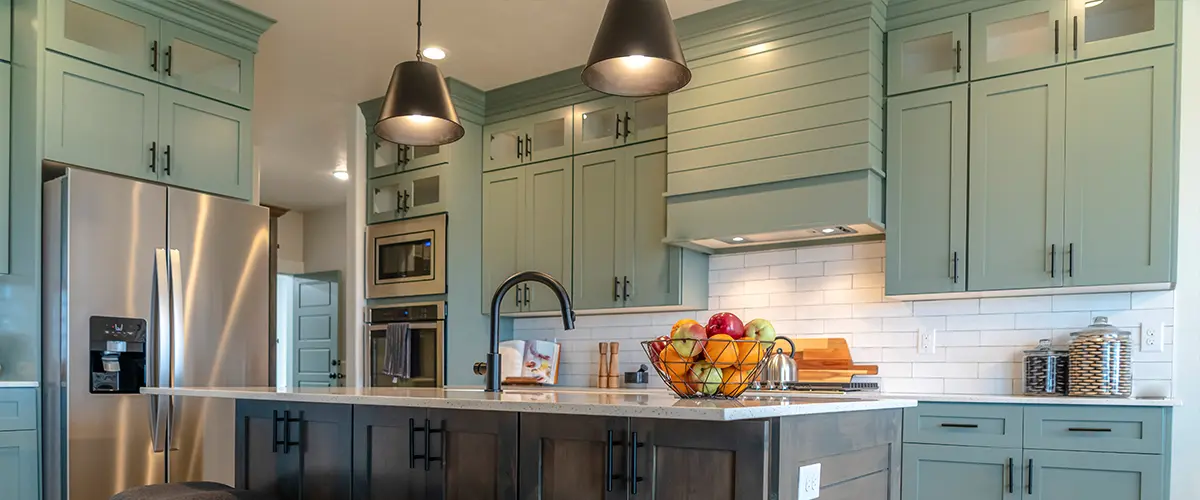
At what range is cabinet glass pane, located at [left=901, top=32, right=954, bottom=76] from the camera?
→ 12.6 ft

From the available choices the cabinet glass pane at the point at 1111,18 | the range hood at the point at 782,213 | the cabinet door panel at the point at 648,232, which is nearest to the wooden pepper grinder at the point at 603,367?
the cabinet door panel at the point at 648,232

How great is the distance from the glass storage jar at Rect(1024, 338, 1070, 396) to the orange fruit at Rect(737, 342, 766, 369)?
2078 millimetres

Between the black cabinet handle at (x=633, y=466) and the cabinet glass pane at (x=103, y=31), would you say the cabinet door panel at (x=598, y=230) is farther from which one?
the black cabinet handle at (x=633, y=466)

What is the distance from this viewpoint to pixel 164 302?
3707mm

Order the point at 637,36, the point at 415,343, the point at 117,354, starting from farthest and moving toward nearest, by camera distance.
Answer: the point at 415,343 < the point at 117,354 < the point at 637,36

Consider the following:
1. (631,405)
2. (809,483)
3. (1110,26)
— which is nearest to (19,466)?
(631,405)

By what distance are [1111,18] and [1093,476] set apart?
1751mm

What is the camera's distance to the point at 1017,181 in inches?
141

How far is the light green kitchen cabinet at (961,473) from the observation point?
3.36 m

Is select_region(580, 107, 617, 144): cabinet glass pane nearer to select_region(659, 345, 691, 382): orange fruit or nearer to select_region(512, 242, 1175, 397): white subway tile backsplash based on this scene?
select_region(512, 242, 1175, 397): white subway tile backsplash

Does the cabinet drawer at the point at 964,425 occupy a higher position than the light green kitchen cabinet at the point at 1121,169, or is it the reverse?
the light green kitchen cabinet at the point at 1121,169

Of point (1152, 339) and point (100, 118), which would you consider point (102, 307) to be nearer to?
point (100, 118)

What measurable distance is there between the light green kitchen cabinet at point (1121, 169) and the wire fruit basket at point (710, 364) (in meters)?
1.99

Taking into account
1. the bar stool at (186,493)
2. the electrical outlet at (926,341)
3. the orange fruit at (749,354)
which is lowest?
the bar stool at (186,493)
